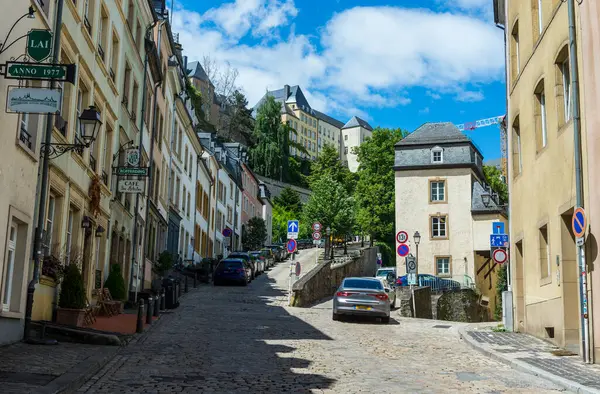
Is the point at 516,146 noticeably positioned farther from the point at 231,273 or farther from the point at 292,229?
the point at 231,273

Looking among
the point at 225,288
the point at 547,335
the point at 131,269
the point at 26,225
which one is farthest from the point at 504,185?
the point at 26,225

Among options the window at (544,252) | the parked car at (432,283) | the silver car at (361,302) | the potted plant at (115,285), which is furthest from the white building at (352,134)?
the window at (544,252)

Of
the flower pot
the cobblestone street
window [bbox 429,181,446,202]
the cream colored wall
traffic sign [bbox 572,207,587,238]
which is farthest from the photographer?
window [bbox 429,181,446,202]

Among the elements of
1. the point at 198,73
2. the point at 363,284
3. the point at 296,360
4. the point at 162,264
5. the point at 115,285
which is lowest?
the point at 296,360

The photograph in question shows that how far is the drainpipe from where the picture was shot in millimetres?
12961

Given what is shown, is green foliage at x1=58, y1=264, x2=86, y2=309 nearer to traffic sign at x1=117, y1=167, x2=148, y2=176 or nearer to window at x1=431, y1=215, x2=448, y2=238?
traffic sign at x1=117, y1=167, x2=148, y2=176

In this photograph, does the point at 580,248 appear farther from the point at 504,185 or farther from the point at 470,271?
the point at 504,185

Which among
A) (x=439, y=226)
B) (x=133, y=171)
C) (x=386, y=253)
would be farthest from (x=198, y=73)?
(x=133, y=171)

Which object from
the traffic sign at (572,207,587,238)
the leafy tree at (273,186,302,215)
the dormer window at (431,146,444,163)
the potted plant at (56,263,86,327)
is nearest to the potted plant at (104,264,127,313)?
the potted plant at (56,263,86,327)

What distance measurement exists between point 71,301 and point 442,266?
36.7 m

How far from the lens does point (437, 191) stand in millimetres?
50250

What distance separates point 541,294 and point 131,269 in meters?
15.1

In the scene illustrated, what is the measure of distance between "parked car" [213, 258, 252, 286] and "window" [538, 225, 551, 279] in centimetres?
2144

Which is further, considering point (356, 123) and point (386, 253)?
point (356, 123)
